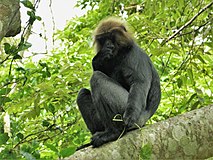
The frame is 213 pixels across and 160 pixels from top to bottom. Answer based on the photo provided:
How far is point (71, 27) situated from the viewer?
8.77 metres

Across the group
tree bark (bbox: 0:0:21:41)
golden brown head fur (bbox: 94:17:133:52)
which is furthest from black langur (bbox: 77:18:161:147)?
tree bark (bbox: 0:0:21:41)

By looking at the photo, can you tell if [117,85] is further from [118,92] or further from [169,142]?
[169,142]

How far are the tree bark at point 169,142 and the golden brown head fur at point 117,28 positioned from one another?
1.52m

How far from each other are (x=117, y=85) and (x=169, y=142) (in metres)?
1.30

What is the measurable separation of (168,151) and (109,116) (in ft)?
3.73

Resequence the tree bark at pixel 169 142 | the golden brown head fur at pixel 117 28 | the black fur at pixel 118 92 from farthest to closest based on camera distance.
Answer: the golden brown head fur at pixel 117 28, the black fur at pixel 118 92, the tree bark at pixel 169 142

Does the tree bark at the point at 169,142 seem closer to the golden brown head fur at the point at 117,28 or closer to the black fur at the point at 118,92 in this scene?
the black fur at the point at 118,92

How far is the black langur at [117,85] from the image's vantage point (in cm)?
347

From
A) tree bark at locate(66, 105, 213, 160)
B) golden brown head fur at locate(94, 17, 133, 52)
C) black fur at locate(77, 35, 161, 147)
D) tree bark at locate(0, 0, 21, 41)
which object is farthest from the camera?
golden brown head fur at locate(94, 17, 133, 52)

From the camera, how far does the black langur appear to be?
11.4ft

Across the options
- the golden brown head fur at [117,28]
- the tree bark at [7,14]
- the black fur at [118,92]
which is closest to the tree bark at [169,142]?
→ the black fur at [118,92]

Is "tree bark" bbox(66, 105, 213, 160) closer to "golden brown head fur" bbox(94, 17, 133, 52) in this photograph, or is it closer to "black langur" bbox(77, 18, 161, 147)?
"black langur" bbox(77, 18, 161, 147)

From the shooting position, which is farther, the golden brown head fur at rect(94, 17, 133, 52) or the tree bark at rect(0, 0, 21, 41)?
the golden brown head fur at rect(94, 17, 133, 52)

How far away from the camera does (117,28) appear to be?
4012 mm
